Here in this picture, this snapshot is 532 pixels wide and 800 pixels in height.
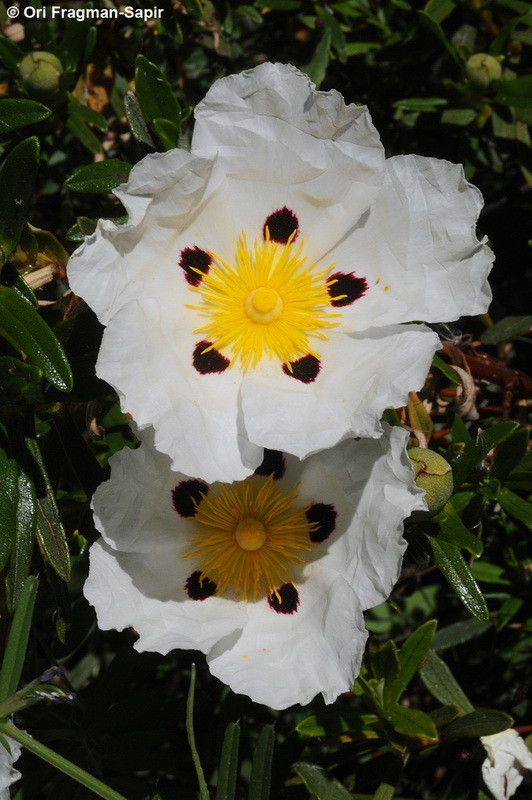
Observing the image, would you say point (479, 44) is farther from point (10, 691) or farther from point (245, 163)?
point (10, 691)

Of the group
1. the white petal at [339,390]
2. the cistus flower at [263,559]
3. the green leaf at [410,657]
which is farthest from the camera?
the green leaf at [410,657]

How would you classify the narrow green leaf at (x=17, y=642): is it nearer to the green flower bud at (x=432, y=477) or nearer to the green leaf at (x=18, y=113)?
the green flower bud at (x=432, y=477)

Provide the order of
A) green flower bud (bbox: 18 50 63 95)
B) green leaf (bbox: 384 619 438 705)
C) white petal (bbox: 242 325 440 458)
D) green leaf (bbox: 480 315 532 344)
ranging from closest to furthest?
white petal (bbox: 242 325 440 458)
green leaf (bbox: 384 619 438 705)
green flower bud (bbox: 18 50 63 95)
green leaf (bbox: 480 315 532 344)

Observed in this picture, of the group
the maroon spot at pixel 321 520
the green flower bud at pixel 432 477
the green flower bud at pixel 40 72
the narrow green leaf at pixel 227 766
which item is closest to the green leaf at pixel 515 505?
the green flower bud at pixel 432 477

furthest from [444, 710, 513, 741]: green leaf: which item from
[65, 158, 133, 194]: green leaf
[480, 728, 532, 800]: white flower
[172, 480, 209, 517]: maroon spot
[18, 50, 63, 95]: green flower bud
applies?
[18, 50, 63, 95]: green flower bud

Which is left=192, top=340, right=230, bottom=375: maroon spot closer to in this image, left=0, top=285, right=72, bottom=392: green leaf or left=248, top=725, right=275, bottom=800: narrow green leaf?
left=0, top=285, right=72, bottom=392: green leaf

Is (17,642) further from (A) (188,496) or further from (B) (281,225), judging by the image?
(B) (281,225)

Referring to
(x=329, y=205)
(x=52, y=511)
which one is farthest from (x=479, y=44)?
(x=52, y=511)
